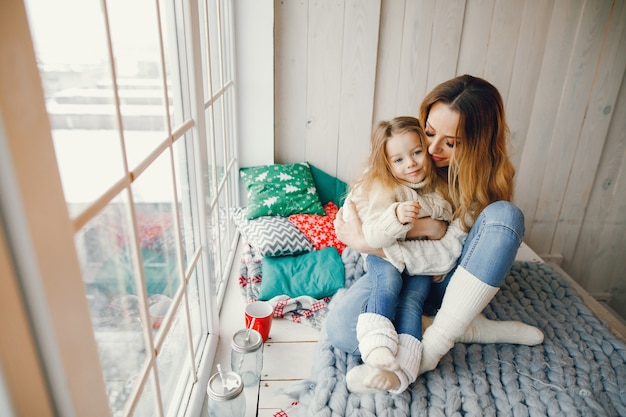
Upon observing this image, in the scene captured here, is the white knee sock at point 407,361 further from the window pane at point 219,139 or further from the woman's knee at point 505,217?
the window pane at point 219,139

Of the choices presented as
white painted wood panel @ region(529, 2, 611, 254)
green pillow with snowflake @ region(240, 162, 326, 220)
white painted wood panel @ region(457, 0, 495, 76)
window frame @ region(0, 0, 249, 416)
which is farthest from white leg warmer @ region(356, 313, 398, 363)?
white painted wood panel @ region(529, 2, 611, 254)

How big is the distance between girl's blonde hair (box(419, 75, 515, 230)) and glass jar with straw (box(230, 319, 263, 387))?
76 cm

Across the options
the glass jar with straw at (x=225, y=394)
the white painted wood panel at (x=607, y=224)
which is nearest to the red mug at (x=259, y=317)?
the glass jar with straw at (x=225, y=394)

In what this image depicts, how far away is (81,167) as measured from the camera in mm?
948

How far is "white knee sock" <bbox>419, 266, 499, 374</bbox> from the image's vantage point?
4.01ft

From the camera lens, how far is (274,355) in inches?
57.1

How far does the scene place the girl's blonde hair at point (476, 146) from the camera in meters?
1.32

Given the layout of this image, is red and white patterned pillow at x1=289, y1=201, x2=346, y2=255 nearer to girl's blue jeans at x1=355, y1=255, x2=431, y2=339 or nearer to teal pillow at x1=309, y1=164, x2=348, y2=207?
teal pillow at x1=309, y1=164, x2=348, y2=207

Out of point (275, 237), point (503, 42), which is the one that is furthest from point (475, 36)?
point (275, 237)

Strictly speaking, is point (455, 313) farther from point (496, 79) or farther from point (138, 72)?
point (496, 79)

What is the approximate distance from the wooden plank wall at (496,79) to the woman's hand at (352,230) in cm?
92

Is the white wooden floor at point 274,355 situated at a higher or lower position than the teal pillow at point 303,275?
lower

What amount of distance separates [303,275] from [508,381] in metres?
0.82

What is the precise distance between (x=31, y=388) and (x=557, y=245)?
278cm
